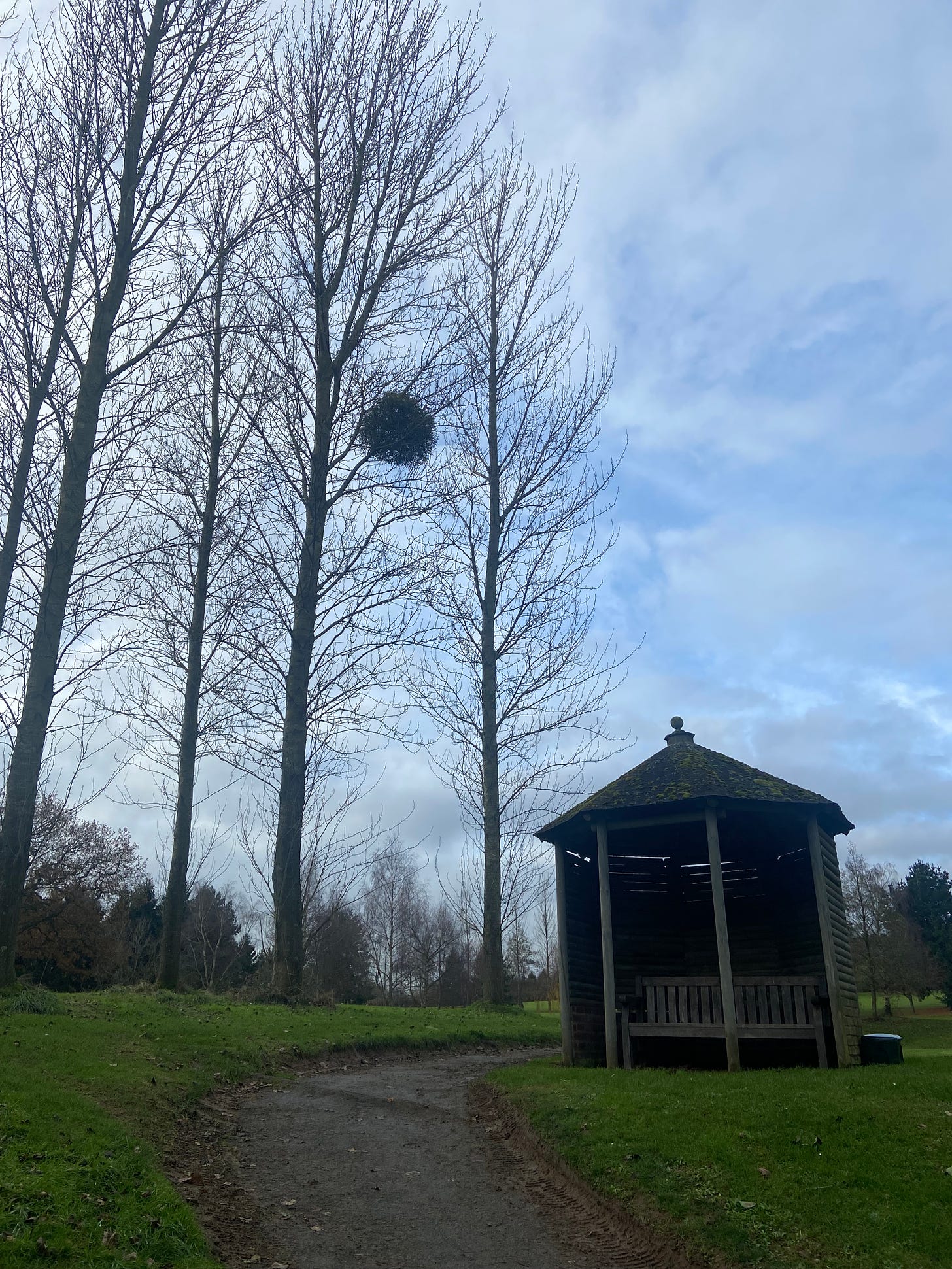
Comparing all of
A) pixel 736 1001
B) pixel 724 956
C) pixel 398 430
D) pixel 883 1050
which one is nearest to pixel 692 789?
pixel 724 956

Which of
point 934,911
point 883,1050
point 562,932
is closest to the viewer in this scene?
point 883,1050

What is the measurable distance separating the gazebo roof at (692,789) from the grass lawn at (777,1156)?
11.7ft

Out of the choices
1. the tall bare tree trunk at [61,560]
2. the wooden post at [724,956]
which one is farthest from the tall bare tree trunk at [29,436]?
the wooden post at [724,956]

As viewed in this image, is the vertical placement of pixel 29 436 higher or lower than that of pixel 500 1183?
higher

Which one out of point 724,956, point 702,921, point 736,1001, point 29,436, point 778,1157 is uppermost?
point 29,436

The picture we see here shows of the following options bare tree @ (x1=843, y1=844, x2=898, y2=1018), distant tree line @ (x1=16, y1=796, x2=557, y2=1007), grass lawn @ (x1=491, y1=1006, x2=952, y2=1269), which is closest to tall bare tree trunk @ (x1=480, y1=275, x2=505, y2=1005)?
distant tree line @ (x1=16, y1=796, x2=557, y2=1007)

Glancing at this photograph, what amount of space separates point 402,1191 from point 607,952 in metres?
6.18

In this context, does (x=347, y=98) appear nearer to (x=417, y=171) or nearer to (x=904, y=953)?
(x=417, y=171)

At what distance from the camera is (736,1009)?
40.5 ft

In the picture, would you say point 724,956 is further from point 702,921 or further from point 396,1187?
point 396,1187

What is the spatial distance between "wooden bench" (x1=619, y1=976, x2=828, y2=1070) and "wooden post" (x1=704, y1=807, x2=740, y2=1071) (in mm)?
163

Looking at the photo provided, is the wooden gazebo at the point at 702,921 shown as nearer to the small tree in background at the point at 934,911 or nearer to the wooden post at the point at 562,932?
the wooden post at the point at 562,932

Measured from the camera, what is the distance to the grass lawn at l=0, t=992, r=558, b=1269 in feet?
17.5

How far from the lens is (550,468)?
80.9ft
